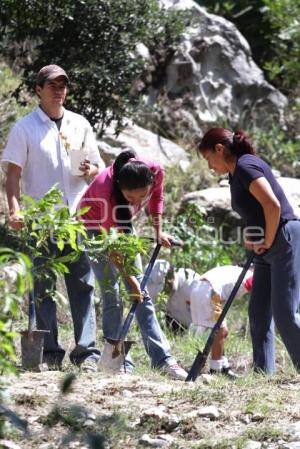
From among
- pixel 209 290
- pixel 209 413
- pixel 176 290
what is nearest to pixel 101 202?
pixel 209 290

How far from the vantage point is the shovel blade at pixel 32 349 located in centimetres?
583

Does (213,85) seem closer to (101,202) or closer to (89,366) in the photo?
(101,202)

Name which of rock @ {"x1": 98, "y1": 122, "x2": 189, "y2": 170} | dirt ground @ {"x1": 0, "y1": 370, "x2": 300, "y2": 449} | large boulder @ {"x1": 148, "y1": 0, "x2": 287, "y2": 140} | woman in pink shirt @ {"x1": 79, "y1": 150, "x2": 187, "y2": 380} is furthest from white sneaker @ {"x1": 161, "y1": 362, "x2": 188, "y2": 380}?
large boulder @ {"x1": 148, "y1": 0, "x2": 287, "y2": 140}

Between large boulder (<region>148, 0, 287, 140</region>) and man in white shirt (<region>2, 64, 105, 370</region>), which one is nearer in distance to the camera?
man in white shirt (<region>2, 64, 105, 370</region>)

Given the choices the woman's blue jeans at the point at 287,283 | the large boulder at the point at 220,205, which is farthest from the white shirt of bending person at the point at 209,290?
the large boulder at the point at 220,205

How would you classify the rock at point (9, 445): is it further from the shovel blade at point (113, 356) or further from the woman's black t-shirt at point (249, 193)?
the woman's black t-shirt at point (249, 193)

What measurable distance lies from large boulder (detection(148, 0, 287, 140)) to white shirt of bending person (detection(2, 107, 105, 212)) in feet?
15.8

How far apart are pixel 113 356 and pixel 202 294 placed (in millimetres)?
1178

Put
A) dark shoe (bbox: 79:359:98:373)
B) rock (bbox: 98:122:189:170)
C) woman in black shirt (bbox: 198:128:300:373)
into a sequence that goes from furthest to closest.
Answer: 1. rock (bbox: 98:122:189:170)
2. dark shoe (bbox: 79:359:98:373)
3. woman in black shirt (bbox: 198:128:300:373)

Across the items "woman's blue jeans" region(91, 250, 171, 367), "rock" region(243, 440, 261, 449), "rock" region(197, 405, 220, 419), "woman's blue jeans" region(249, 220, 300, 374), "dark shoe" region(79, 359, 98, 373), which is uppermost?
"woman's blue jeans" region(249, 220, 300, 374)

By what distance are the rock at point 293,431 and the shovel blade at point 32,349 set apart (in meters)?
1.76

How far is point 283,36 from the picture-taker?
36.7 feet

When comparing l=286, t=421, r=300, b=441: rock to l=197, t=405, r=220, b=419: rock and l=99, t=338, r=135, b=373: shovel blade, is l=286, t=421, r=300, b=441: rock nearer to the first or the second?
l=197, t=405, r=220, b=419: rock

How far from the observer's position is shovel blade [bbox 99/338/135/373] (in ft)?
19.8
